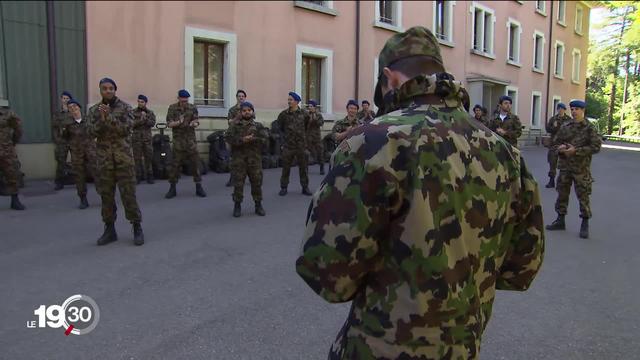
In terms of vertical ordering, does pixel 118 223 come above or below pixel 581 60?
below

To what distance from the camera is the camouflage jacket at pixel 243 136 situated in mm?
8266

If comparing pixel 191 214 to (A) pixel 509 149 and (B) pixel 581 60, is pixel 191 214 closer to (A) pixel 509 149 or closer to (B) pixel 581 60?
(A) pixel 509 149

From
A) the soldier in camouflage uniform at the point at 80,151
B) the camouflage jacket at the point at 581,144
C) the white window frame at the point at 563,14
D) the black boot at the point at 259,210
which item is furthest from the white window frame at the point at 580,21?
the soldier in camouflage uniform at the point at 80,151

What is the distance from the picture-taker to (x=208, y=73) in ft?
46.5

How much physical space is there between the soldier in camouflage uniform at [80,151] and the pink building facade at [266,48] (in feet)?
8.57

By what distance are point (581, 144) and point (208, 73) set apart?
9.66 metres

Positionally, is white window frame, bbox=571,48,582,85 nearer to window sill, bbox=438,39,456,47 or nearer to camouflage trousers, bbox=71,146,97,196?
window sill, bbox=438,39,456,47

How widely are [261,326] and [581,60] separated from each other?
40705 mm

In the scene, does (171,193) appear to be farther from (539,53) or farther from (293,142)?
(539,53)

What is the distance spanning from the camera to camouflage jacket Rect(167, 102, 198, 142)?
10.2m

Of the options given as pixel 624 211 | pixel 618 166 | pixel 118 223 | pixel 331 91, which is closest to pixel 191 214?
pixel 118 223

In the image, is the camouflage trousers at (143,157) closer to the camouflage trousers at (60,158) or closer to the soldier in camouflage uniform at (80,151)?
the camouflage trousers at (60,158)

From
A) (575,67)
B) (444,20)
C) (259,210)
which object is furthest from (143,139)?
(575,67)

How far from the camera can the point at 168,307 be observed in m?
4.39
